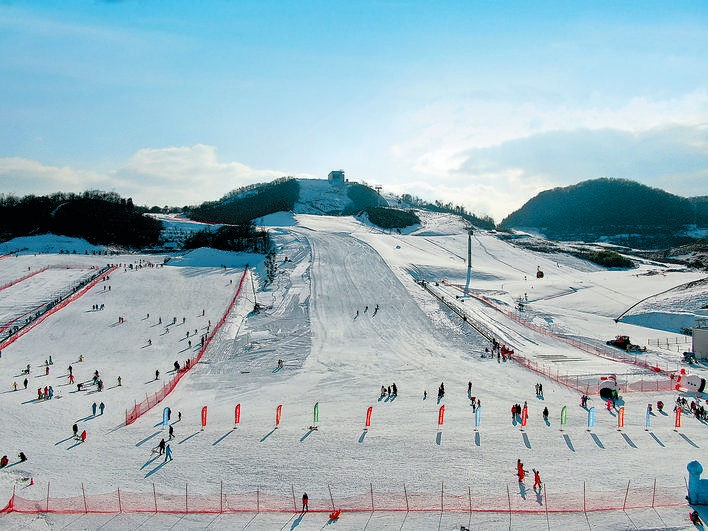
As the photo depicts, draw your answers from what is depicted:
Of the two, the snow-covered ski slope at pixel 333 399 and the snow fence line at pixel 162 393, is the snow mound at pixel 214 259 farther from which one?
the snow fence line at pixel 162 393

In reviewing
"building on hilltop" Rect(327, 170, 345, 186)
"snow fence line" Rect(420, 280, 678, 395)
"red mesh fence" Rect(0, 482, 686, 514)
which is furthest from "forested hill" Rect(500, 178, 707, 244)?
"red mesh fence" Rect(0, 482, 686, 514)

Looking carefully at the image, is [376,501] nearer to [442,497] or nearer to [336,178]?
[442,497]

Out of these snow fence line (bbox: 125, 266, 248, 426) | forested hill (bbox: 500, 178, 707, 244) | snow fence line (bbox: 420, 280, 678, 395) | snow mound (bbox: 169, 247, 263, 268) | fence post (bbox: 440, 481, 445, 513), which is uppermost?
forested hill (bbox: 500, 178, 707, 244)

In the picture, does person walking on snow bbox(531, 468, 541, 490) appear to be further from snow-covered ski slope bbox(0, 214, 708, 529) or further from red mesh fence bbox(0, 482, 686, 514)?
snow-covered ski slope bbox(0, 214, 708, 529)

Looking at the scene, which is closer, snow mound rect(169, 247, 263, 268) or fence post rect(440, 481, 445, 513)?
fence post rect(440, 481, 445, 513)

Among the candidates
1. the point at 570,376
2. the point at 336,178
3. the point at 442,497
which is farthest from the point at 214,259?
the point at 336,178

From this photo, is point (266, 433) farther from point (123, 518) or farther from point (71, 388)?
point (71, 388)
